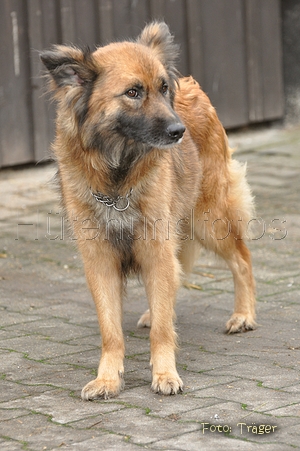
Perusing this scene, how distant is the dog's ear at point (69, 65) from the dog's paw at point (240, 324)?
172 cm

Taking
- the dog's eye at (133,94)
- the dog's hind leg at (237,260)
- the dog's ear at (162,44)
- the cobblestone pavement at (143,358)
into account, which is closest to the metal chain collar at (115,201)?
the dog's eye at (133,94)

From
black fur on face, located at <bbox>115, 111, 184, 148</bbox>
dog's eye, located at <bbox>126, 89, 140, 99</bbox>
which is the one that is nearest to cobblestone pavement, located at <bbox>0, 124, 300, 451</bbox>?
black fur on face, located at <bbox>115, 111, 184, 148</bbox>

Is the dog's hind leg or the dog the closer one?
the dog

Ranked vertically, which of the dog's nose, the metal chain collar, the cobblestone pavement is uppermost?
the dog's nose

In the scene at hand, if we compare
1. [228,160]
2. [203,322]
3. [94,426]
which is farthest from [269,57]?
[94,426]

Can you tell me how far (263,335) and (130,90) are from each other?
5.56 feet

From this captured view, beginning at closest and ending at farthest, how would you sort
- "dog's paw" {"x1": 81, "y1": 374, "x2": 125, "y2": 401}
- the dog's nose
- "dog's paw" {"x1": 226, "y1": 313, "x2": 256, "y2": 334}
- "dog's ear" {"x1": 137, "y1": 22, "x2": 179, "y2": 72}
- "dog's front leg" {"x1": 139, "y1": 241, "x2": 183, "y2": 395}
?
1. "dog's paw" {"x1": 81, "y1": 374, "x2": 125, "y2": 401}
2. the dog's nose
3. "dog's front leg" {"x1": 139, "y1": 241, "x2": 183, "y2": 395}
4. "dog's ear" {"x1": 137, "y1": 22, "x2": 179, "y2": 72}
5. "dog's paw" {"x1": 226, "y1": 313, "x2": 256, "y2": 334}

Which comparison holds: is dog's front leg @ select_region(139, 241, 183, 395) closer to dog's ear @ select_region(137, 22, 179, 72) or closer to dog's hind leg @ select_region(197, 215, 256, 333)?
dog's hind leg @ select_region(197, 215, 256, 333)

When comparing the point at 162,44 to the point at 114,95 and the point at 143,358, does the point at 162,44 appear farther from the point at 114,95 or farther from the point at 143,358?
the point at 143,358

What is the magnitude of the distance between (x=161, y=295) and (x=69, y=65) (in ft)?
4.03

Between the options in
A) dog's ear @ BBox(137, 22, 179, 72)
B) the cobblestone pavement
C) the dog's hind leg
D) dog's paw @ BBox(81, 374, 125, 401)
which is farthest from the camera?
the dog's hind leg

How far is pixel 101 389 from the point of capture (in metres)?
3.83

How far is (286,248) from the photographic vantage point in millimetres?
6723

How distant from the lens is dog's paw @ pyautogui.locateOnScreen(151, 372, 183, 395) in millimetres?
3822
